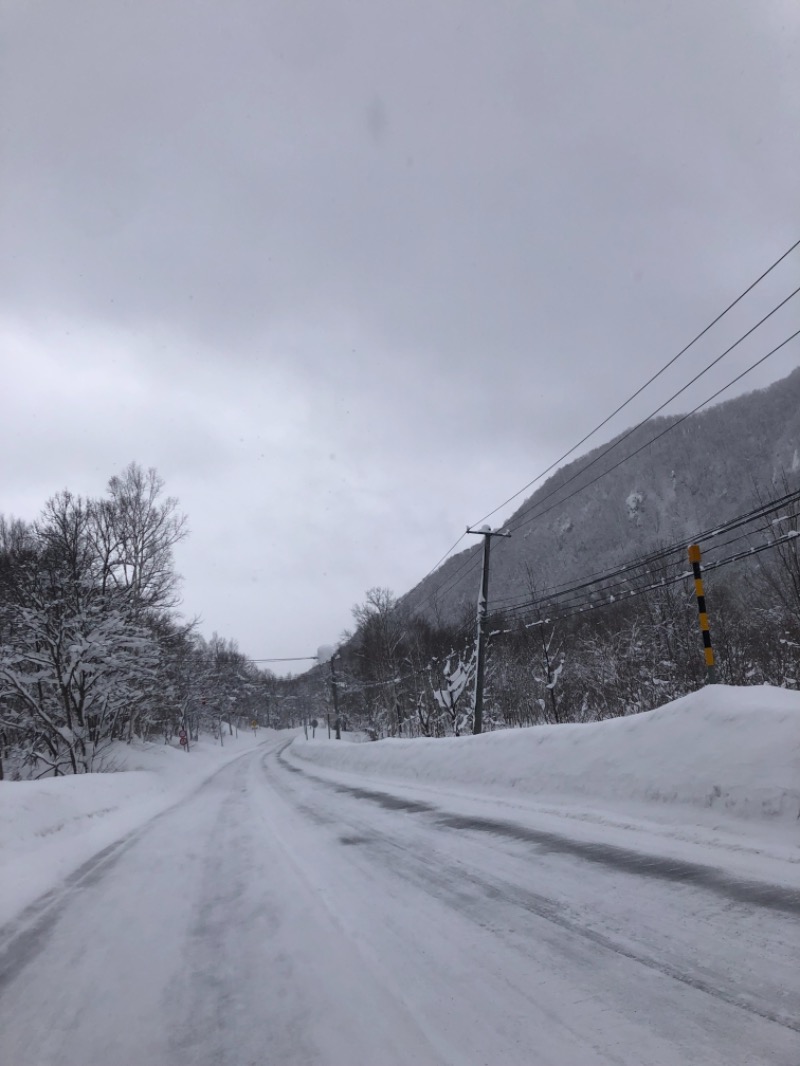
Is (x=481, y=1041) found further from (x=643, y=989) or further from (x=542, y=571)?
(x=542, y=571)

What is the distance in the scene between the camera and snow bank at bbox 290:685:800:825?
5.14 metres

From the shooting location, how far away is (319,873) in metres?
5.57

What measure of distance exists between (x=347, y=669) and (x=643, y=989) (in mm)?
70964

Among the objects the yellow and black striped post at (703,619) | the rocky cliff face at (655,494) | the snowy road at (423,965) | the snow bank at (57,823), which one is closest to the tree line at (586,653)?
the yellow and black striped post at (703,619)

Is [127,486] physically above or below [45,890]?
above

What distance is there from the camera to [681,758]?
619 centimetres

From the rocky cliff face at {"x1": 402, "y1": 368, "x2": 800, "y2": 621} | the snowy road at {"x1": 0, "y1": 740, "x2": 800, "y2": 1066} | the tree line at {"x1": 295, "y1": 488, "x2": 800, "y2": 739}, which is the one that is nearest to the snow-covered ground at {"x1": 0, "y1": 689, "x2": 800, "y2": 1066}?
the snowy road at {"x1": 0, "y1": 740, "x2": 800, "y2": 1066}

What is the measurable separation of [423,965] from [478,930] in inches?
22.4

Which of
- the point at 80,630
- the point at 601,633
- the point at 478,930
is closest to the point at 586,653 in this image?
the point at 601,633

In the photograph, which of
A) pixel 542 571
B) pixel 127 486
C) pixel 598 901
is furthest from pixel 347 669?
pixel 598 901

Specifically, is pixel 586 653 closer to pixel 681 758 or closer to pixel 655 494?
pixel 681 758

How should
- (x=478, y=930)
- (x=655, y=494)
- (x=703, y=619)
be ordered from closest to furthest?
(x=478, y=930), (x=703, y=619), (x=655, y=494)

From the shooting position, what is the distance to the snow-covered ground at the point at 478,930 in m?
2.50

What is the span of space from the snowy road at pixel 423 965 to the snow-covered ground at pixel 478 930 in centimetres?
2
